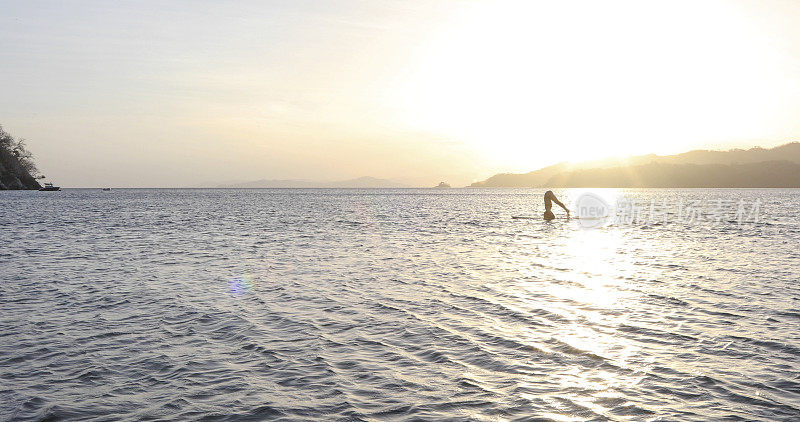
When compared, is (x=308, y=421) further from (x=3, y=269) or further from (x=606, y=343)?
(x=3, y=269)

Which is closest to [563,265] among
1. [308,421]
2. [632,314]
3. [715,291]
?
[715,291]

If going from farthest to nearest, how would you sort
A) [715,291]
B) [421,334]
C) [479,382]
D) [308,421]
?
[715,291] → [421,334] → [479,382] → [308,421]

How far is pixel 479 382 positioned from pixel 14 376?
842cm

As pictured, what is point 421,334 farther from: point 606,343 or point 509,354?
point 606,343

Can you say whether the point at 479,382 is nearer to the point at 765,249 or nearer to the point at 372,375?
the point at 372,375

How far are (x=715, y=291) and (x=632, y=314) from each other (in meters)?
5.40

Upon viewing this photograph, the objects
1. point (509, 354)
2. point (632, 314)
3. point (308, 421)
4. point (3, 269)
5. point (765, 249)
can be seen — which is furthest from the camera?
point (765, 249)

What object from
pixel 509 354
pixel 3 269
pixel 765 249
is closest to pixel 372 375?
pixel 509 354

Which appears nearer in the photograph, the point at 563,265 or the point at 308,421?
the point at 308,421

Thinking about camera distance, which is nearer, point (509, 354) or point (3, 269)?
point (509, 354)

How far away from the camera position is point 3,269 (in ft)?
81.7

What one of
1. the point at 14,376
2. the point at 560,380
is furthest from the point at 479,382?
the point at 14,376

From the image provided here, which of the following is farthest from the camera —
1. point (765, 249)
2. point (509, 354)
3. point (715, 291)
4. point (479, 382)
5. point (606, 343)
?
point (765, 249)

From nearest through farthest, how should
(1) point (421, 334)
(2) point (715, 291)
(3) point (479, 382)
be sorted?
1. (3) point (479, 382)
2. (1) point (421, 334)
3. (2) point (715, 291)
